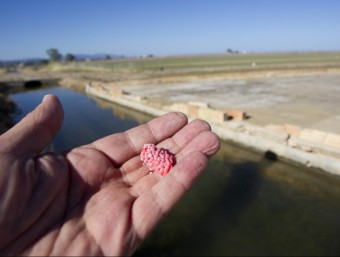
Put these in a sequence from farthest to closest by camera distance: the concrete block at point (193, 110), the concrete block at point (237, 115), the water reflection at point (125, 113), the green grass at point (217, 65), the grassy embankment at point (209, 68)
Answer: the green grass at point (217, 65) → the grassy embankment at point (209, 68) → the water reflection at point (125, 113) → the concrete block at point (193, 110) → the concrete block at point (237, 115)

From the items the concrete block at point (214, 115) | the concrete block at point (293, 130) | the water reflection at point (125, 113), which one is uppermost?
the concrete block at point (293, 130)

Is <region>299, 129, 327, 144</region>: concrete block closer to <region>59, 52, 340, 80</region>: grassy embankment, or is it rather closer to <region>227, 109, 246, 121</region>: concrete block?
<region>227, 109, 246, 121</region>: concrete block

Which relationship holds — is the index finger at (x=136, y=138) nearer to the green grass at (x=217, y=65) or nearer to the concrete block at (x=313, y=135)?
A: the concrete block at (x=313, y=135)

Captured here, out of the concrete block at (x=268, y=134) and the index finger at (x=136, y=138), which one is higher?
the index finger at (x=136, y=138)

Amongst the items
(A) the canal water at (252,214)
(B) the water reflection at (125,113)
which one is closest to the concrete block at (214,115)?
(A) the canal water at (252,214)

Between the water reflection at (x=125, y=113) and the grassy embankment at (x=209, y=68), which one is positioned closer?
the water reflection at (x=125, y=113)

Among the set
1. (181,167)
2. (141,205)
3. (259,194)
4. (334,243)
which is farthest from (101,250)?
(259,194)
